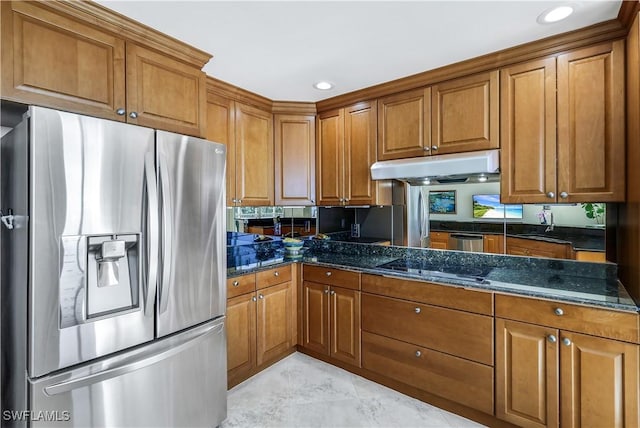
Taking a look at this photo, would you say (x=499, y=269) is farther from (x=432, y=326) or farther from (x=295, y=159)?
(x=295, y=159)

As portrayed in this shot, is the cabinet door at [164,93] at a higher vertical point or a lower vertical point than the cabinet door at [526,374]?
higher

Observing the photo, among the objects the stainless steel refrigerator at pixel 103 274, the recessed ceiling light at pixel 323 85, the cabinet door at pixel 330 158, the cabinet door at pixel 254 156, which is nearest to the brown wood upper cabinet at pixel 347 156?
the cabinet door at pixel 330 158

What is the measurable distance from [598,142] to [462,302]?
1227 millimetres

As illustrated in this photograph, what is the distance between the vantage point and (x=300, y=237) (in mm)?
3285

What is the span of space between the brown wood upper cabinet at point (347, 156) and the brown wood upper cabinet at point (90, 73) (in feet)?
4.29

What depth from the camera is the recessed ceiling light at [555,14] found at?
5.28ft

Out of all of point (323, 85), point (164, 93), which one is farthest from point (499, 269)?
point (164, 93)

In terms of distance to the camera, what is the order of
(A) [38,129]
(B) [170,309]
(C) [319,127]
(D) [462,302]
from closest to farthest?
1. (A) [38,129]
2. (B) [170,309]
3. (D) [462,302]
4. (C) [319,127]

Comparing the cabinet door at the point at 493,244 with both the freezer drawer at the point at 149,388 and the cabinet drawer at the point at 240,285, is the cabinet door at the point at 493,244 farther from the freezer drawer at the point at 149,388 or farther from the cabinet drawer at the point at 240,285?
the freezer drawer at the point at 149,388

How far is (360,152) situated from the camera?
281 cm

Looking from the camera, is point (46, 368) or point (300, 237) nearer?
point (46, 368)

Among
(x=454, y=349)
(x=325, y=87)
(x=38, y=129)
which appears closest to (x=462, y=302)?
(x=454, y=349)

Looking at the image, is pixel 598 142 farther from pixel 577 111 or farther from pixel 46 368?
pixel 46 368

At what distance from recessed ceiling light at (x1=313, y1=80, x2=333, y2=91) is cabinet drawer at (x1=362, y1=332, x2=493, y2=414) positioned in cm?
203
